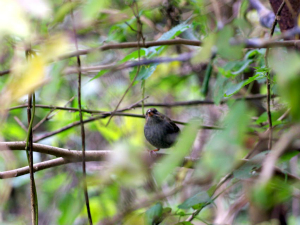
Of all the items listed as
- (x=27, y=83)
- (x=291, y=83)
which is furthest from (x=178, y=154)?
(x=27, y=83)

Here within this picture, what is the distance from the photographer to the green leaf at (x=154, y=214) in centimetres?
180

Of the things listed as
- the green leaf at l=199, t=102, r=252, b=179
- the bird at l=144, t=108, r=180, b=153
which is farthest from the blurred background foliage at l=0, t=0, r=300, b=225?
the bird at l=144, t=108, r=180, b=153

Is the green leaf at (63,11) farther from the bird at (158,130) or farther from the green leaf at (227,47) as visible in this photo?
the bird at (158,130)

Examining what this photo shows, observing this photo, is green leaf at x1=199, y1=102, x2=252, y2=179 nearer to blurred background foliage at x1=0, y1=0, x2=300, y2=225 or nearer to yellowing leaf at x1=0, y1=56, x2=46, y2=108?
blurred background foliage at x1=0, y1=0, x2=300, y2=225

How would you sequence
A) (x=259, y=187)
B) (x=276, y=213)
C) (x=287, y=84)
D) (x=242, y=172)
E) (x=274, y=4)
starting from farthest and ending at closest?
Answer: (x=276, y=213) < (x=274, y=4) < (x=242, y=172) < (x=259, y=187) < (x=287, y=84)

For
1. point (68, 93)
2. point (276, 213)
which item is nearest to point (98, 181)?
point (276, 213)

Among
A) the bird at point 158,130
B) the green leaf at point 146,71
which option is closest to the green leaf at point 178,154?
the green leaf at point 146,71

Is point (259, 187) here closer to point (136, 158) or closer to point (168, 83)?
point (136, 158)

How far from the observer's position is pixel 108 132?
394cm

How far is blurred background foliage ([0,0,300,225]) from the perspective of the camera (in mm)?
725

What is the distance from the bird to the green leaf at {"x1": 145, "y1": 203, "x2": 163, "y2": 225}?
6.74 feet

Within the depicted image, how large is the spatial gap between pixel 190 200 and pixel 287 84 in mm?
1292

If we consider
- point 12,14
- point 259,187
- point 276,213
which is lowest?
point 276,213

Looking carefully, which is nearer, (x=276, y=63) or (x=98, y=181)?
(x=276, y=63)
